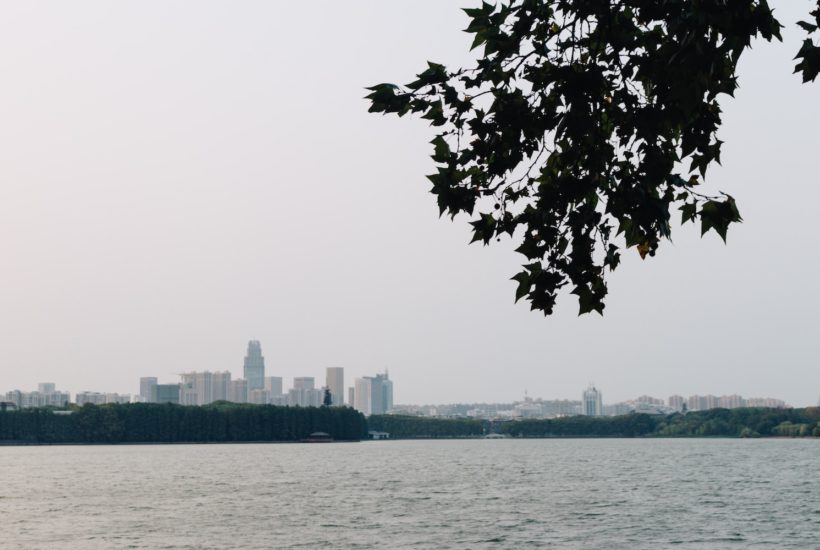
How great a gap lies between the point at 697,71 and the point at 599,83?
1696 millimetres

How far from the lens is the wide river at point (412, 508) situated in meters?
59.8

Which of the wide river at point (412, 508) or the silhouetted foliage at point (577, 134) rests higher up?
the silhouetted foliage at point (577, 134)

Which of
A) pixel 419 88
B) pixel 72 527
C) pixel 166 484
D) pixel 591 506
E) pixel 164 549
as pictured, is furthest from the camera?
pixel 166 484

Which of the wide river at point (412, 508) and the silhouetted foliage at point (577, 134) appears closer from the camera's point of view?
the silhouetted foliage at point (577, 134)

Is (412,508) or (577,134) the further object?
(412,508)

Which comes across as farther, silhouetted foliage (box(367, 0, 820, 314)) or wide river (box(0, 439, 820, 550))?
wide river (box(0, 439, 820, 550))

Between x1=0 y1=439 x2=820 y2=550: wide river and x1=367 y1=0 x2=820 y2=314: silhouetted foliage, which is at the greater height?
x1=367 y1=0 x2=820 y2=314: silhouetted foliage

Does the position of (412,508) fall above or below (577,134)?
below

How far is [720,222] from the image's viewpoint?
8320 millimetres

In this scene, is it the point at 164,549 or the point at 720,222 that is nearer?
the point at 720,222

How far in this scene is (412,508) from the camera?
7775 cm

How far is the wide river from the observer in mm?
59750

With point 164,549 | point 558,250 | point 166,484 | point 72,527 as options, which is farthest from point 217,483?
point 558,250

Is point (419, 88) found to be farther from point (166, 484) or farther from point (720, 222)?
point (166, 484)
